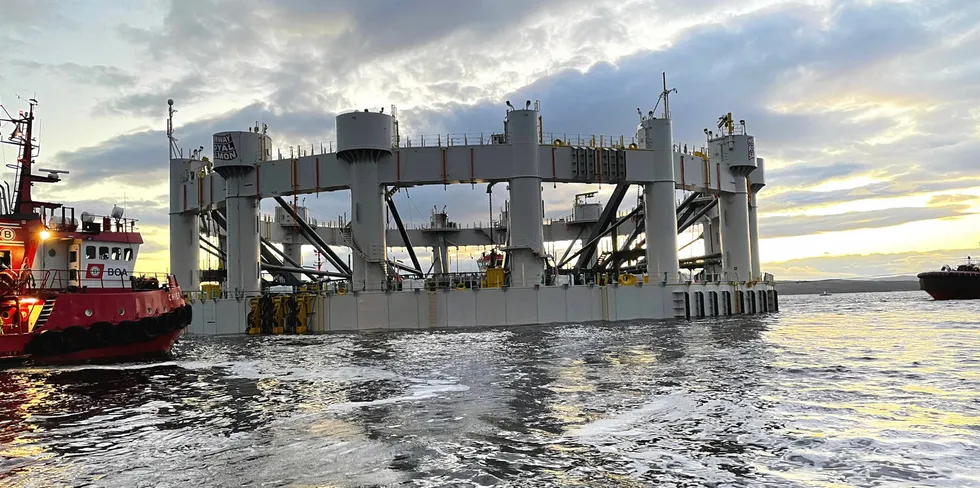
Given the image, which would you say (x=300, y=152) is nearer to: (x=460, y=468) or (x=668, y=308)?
(x=668, y=308)

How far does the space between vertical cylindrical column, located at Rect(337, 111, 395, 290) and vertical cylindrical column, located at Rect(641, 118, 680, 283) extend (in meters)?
16.4

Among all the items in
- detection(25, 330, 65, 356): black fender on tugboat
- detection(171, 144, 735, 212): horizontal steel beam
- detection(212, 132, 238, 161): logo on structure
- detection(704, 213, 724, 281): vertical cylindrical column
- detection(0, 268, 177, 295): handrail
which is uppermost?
detection(212, 132, 238, 161): logo on structure

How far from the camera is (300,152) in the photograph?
139ft

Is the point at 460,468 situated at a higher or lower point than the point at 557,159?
lower

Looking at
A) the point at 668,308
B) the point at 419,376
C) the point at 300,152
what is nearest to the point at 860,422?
the point at 419,376

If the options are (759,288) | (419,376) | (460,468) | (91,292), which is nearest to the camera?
(460,468)

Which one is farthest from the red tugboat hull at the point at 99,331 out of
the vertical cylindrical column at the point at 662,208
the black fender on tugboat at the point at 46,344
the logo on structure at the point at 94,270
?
the vertical cylindrical column at the point at 662,208

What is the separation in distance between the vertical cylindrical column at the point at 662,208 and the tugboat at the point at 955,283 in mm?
50568

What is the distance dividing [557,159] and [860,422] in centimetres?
3079

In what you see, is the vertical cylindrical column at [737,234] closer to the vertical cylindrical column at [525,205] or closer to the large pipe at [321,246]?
the vertical cylindrical column at [525,205]

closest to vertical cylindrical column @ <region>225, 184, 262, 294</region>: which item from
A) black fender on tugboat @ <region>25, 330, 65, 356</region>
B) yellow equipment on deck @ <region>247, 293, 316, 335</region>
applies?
yellow equipment on deck @ <region>247, 293, 316, 335</region>

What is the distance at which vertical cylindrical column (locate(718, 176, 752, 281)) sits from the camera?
48.4 metres

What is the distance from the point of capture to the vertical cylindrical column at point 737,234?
48.4 m

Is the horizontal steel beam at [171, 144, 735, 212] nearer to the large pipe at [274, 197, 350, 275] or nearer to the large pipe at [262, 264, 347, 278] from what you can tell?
the large pipe at [274, 197, 350, 275]
